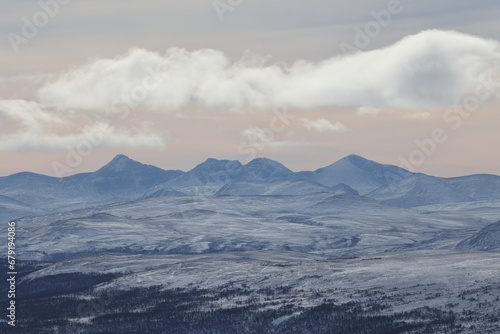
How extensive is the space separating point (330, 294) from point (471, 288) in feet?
99.1

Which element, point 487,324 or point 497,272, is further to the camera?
point 497,272

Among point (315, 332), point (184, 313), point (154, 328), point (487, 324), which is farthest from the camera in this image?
point (184, 313)

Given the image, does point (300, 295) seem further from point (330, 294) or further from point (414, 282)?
point (414, 282)

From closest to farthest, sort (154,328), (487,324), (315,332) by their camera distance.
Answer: (487,324), (315,332), (154,328)

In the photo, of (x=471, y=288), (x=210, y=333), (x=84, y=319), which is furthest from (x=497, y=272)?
(x=84, y=319)

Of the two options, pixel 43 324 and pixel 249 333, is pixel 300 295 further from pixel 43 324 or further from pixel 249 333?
pixel 43 324

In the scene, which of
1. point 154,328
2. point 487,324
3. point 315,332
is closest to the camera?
point 487,324

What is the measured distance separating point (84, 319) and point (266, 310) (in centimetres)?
3987

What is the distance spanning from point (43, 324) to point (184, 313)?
2879cm

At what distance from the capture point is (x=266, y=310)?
183 meters

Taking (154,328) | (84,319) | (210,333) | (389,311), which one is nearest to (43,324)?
(84,319)

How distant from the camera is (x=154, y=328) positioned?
17888 centimetres

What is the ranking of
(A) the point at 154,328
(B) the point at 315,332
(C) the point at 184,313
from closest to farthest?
1. (B) the point at 315,332
2. (A) the point at 154,328
3. (C) the point at 184,313

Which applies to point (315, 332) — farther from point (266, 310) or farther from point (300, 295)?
point (300, 295)
